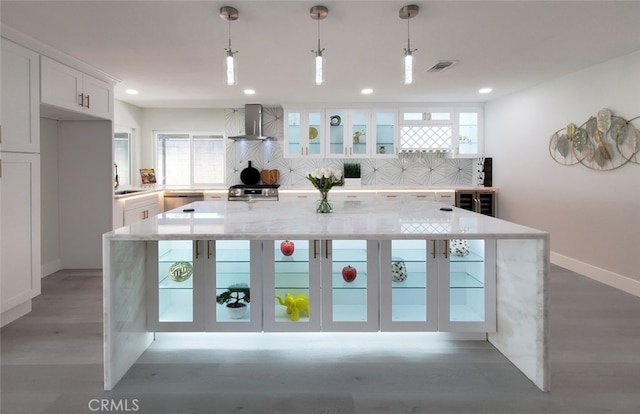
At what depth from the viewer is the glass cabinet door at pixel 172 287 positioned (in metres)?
2.55

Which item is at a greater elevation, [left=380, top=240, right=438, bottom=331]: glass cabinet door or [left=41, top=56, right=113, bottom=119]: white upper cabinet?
[left=41, top=56, right=113, bottom=119]: white upper cabinet

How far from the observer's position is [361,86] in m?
5.02

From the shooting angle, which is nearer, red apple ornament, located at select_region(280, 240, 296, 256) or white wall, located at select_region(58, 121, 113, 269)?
red apple ornament, located at select_region(280, 240, 296, 256)

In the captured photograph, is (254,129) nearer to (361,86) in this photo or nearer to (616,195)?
(361,86)

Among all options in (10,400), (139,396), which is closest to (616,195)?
(139,396)

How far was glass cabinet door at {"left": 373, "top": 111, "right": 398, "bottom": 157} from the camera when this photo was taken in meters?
6.34

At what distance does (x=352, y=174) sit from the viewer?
6.61 metres

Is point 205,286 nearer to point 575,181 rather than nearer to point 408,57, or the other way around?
point 408,57

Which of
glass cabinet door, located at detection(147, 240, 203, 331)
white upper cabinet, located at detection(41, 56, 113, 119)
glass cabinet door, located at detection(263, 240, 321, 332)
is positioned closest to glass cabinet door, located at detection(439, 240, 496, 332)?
glass cabinet door, located at detection(263, 240, 321, 332)

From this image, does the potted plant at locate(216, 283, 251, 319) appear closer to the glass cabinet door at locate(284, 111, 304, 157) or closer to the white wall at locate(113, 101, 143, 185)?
the glass cabinet door at locate(284, 111, 304, 157)

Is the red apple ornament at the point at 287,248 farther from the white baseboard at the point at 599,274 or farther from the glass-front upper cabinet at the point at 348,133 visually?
the glass-front upper cabinet at the point at 348,133

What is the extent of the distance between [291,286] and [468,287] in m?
1.12

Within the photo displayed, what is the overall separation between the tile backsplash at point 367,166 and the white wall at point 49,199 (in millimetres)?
2619

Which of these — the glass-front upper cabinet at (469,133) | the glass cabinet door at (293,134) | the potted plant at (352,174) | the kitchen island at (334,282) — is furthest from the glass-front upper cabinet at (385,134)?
the kitchen island at (334,282)
